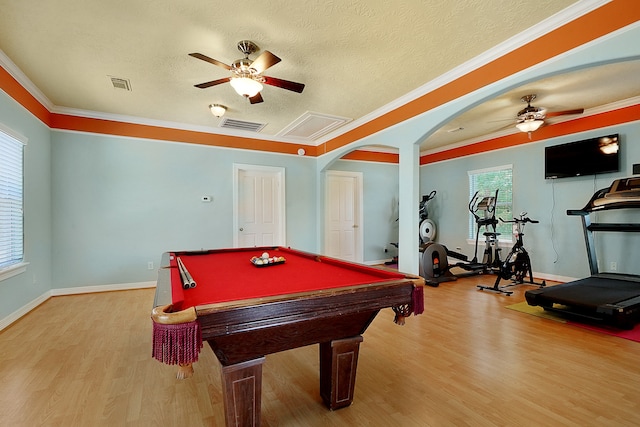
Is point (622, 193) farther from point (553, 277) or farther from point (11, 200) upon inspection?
point (11, 200)

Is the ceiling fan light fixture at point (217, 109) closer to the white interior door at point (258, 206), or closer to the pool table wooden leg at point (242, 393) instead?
the white interior door at point (258, 206)

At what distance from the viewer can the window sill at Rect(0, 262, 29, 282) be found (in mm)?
2959

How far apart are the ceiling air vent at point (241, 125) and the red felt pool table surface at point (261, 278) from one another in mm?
2875

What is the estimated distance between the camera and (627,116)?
13.7 feet

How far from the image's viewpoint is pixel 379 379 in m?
2.08

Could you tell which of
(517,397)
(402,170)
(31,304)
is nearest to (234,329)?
(517,397)

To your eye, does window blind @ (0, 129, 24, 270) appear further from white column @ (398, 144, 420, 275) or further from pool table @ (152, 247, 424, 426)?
white column @ (398, 144, 420, 275)

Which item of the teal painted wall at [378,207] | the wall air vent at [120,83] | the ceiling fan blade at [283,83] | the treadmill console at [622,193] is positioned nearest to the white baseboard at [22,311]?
the wall air vent at [120,83]

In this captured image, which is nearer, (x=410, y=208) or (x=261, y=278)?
(x=261, y=278)

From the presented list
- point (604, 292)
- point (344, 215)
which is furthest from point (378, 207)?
point (604, 292)

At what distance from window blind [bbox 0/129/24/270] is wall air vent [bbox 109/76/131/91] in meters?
1.17

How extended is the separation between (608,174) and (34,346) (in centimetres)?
724

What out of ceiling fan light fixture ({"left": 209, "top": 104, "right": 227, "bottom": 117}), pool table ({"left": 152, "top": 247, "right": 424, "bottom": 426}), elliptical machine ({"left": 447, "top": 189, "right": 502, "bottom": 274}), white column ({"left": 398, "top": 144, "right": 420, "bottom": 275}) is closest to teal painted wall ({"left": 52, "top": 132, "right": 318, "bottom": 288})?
ceiling fan light fixture ({"left": 209, "top": 104, "right": 227, "bottom": 117})

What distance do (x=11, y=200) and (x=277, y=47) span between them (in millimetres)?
3354
